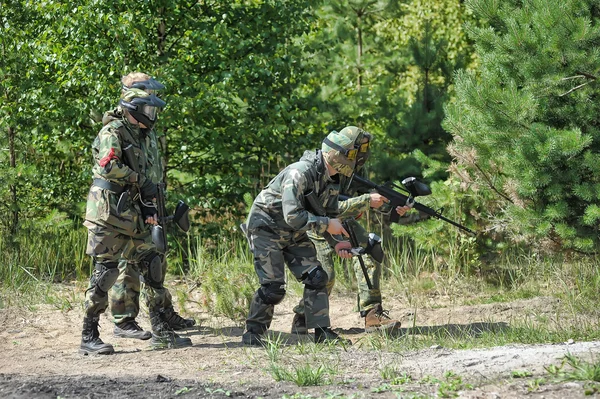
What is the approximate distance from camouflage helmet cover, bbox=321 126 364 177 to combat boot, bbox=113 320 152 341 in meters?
2.06

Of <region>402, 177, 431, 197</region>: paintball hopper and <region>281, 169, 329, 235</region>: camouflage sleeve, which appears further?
<region>402, 177, 431, 197</region>: paintball hopper

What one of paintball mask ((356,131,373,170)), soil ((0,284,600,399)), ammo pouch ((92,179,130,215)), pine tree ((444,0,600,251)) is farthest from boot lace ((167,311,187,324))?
pine tree ((444,0,600,251))

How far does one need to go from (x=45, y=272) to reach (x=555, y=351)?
609 cm

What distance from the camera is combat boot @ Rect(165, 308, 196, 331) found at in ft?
24.1

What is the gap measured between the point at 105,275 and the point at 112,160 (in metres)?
0.86

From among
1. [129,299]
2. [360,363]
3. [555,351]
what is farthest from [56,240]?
[555,351]

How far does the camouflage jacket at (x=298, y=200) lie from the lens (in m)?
6.28

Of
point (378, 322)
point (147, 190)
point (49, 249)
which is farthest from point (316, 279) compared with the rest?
point (49, 249)

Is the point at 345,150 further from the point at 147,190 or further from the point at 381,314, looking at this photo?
the point at 381,314

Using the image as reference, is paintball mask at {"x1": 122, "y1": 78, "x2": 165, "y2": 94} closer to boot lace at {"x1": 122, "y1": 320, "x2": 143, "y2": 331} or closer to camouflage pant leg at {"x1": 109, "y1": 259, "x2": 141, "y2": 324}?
camouflage pant leg at {"x1": 109, "y1": 259, "x2": 141, "y2": 324}

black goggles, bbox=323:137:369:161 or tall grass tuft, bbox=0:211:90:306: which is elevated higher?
black goggles, bbox=323:137:369:161

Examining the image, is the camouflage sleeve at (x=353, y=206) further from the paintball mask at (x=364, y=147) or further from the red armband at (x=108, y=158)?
the red armband at (x=108, y=158)

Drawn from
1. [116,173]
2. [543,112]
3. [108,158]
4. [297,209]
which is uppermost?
[543,112]

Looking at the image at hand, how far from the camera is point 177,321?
7.46 meters
